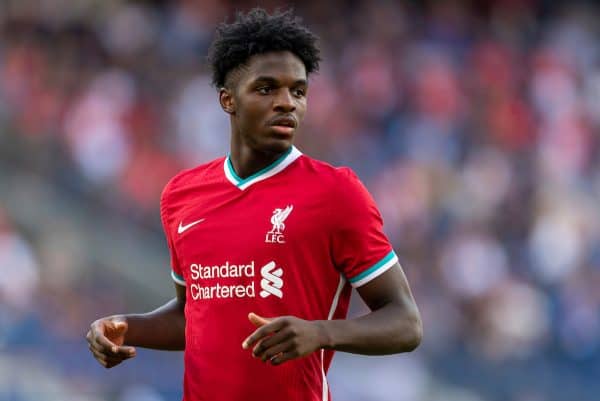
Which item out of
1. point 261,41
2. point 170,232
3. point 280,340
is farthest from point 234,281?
point 261,41

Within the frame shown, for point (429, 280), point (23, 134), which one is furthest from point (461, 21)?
point (23, 134)

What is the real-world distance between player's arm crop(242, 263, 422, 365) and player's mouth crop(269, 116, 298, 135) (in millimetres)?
608

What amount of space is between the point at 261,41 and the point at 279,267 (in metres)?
0.82

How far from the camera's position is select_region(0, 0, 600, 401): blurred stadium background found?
9.79 meters

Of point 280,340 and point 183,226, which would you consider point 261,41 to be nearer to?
point 183,226

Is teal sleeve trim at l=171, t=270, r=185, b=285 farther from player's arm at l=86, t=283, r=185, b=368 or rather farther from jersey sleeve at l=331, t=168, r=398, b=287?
jersey sleeve at l=331, t=168, r=398, b=287

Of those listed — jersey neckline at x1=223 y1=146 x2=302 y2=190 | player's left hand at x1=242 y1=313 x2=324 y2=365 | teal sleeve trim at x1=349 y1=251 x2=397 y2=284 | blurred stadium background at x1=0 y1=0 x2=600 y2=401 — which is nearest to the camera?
player's left hand at x1=242 y1=313 x2=324 y2=365

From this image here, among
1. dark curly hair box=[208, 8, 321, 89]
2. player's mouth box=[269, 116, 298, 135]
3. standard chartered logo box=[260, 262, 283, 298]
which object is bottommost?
standard chartered logo box=[260, 262, 283, 298]

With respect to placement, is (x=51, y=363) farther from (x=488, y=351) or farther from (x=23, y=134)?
(x=488, y=351)

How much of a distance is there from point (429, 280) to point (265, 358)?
7.81 metres

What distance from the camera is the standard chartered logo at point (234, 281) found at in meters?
3.97

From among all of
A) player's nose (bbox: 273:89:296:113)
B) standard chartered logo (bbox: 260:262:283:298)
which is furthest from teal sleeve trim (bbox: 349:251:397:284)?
player's nose (bbox: 273:89:296:113)

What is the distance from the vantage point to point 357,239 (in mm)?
3930

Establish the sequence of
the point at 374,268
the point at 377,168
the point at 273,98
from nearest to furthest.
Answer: the point at 374,268
the point at 273,98
the point at 377,168
